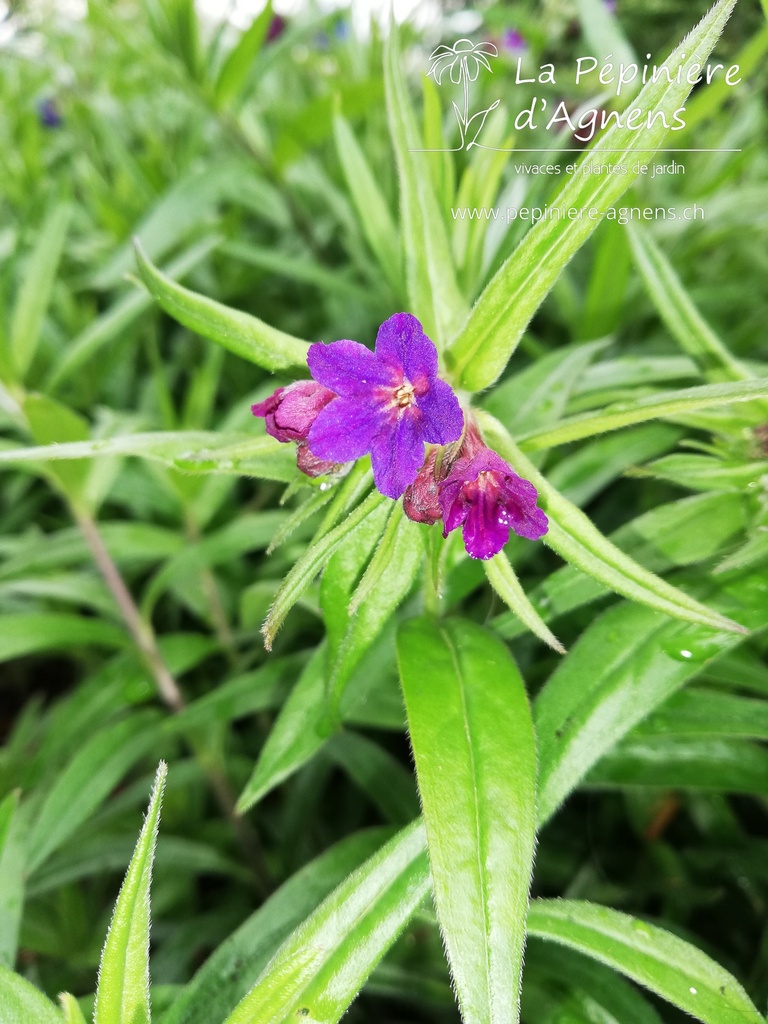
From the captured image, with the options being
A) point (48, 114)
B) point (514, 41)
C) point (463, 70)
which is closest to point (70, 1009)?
point (463, 70)

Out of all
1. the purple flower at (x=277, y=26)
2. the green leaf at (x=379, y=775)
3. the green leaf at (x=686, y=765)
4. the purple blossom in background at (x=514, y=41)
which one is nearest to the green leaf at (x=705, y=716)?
the green leaf at (x=686, y=765)

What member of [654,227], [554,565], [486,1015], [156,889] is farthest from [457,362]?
[156,889]

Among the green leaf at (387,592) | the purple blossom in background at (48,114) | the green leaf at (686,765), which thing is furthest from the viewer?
the purple blossom in background at (48,114)

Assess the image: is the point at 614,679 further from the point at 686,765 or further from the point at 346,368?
the point at 346,368

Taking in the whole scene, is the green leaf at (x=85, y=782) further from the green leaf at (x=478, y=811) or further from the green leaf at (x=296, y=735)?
the green leaf at (x=478, y=811)

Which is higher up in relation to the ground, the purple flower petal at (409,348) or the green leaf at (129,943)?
the purple flower petal at (409,348)

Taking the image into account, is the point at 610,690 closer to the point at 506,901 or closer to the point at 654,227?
the point at 506,901
